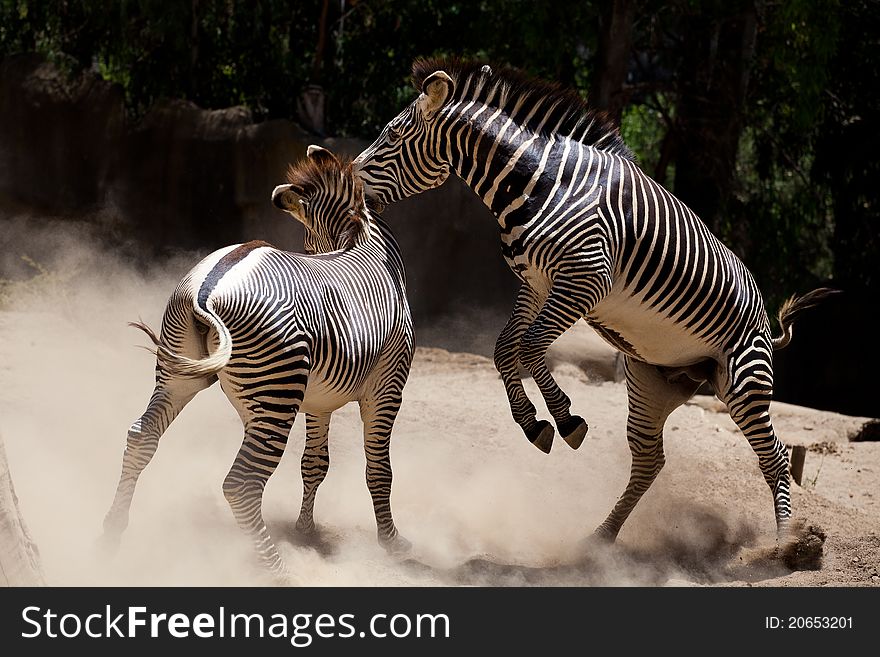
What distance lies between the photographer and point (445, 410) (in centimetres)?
879

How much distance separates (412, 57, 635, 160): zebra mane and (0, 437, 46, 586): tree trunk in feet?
11.1

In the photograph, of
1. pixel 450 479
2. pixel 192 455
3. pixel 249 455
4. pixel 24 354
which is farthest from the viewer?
pixel 24 354

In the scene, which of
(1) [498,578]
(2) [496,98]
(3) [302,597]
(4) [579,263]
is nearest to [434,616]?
(3) [302,597]

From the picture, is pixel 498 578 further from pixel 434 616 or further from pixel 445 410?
pixel 445 410

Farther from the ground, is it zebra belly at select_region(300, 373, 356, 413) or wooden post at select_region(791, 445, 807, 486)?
zebra belly at select_region(300, 373, 356, 413)

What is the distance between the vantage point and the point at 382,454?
5828mm

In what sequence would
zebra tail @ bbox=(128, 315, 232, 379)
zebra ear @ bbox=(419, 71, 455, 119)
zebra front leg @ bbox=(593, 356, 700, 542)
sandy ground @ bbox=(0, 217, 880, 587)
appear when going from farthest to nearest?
zebra front leg @ bbox=(593, 356, 700, 542), zebra ear @ bbox=(419, 71, 455, 119), sandy ground @ bbox=(0, 217, 880, 587), zebra tail @ bbox=(128, 315, 232, 379)

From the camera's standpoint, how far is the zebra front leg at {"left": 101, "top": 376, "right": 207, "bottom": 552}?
4.77 m

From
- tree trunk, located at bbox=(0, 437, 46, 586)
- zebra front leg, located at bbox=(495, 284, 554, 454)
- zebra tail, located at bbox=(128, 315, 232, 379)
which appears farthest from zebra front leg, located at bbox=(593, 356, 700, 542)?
tree trunk, located at bbox=(0, 437, 46, 586)

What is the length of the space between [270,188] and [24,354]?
3.72 m

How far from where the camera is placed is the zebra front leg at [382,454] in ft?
18.9

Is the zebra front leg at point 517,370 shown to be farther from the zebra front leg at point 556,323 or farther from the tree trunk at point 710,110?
the tree trunk at point 710,110

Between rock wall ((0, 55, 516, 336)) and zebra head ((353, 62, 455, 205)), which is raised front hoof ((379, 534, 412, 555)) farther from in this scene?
rock wall ((0, 55, 516, 336))

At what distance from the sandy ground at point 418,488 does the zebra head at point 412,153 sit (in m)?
2.15
